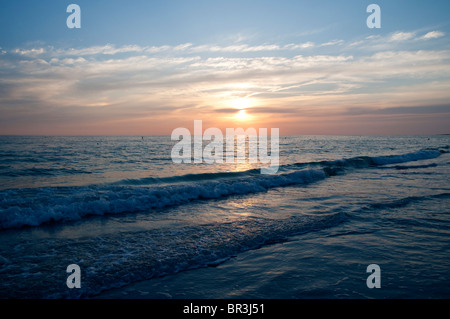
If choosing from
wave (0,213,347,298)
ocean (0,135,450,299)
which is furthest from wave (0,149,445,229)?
wave (0,213,347,298)

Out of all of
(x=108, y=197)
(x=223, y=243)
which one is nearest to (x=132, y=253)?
(x=223, y=243)

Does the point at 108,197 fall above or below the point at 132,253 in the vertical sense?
above

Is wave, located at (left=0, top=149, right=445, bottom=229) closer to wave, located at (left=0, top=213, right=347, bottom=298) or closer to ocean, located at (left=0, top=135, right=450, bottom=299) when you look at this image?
ocean, located at (left=0, top=135, right=450, bottom=299)

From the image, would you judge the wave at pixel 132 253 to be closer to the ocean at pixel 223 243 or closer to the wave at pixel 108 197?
the ocean at pixel 223 243

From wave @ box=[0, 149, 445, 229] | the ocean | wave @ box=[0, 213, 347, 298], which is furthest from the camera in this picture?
wave @ box=[0, 149, 445, 229]

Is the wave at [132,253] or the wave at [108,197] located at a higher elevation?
the wave at [108,197]

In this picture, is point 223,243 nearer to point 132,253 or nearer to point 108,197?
point 132,253

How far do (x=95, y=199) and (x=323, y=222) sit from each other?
952 centimetres

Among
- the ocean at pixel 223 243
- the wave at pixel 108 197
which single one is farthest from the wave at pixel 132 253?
the wave at pixel 108 197

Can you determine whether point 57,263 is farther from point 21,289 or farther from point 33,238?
point 33,238

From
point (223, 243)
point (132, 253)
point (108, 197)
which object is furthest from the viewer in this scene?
point (108, 197)

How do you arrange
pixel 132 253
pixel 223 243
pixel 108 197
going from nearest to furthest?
1. pixel 132 253
2. pixel 223 243
3. pixel 108 197

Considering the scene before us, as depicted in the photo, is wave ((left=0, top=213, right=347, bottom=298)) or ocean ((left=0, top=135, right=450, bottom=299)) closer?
ocean ((left=0, top=135, right=450, bottom=299))
